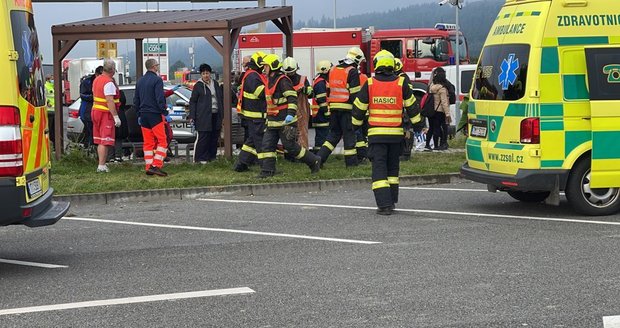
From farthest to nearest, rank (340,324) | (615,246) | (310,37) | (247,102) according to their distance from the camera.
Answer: (310,37), (247,102), (615,246), (340,324)

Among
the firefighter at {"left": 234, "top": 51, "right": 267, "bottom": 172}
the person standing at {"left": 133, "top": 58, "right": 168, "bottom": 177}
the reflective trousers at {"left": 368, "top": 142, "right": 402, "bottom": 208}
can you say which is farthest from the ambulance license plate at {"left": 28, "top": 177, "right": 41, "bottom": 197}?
the firefighter at {"left": 234, "top": 51, "right": 267, "bottom": 172}

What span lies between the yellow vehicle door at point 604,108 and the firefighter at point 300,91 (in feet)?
19.0

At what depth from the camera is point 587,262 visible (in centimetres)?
884

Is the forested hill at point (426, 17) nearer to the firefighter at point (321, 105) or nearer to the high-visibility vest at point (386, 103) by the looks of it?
the firefighter at point (321, 105)

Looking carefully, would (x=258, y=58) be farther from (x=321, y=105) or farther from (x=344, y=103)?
(x=321, y=105)

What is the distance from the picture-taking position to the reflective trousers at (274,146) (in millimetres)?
15578

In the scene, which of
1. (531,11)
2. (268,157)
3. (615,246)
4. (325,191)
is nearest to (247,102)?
(268,157)

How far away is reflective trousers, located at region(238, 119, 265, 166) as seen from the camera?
53.6 ft

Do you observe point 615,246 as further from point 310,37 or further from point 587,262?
point 310,37

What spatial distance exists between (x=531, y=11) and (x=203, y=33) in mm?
6988

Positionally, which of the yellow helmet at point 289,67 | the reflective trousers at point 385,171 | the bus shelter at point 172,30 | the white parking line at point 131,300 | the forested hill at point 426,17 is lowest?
the white parking line at point 131,300

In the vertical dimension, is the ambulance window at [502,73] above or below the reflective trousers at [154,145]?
above

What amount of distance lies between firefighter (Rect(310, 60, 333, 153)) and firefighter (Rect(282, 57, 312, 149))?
151 mm

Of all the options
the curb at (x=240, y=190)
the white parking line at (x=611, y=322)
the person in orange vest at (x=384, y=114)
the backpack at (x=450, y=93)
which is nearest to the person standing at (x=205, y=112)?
the curb at (x=240, y=190)
